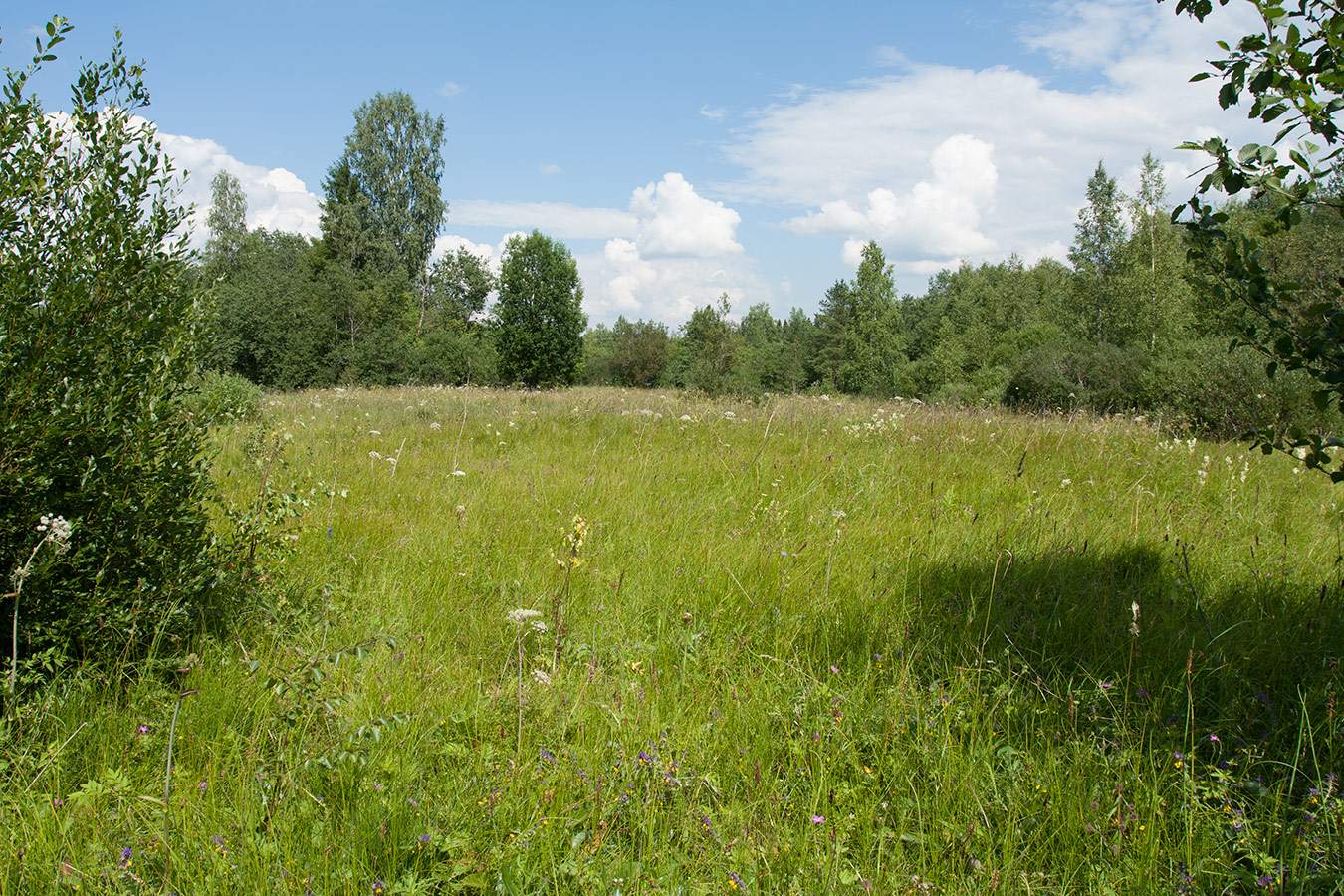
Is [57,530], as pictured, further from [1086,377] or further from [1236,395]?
[1086,377]

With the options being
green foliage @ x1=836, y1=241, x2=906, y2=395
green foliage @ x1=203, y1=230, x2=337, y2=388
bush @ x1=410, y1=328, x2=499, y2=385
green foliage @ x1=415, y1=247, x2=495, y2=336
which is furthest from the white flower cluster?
green foliage @ x1=415, y1=247, x2=495, y2=336

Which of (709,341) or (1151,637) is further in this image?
(709,341)

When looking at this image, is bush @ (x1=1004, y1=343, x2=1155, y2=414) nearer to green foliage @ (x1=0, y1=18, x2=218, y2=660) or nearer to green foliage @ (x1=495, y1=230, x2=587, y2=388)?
green foliage @ (x1=0, y1=18, x2=218, y2=660)

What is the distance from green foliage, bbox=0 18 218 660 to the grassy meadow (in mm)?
300

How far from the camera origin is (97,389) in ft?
7.80

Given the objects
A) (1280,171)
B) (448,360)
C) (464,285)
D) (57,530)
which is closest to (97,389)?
(57,530)

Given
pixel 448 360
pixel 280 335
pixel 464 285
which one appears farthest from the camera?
pixel 464 285

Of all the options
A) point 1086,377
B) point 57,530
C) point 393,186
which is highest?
point 393,186

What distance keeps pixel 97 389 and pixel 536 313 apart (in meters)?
38.7

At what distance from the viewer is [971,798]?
2.07 m

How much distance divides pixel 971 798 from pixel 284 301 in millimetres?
35547

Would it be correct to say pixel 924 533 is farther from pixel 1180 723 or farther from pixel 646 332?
pixel 646 332

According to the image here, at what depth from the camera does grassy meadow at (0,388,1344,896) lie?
1.79m

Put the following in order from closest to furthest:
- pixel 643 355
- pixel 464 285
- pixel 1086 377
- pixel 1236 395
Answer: pixel 1236 395
pixel 1086 377
pixel 643 355
pixel 464 285
